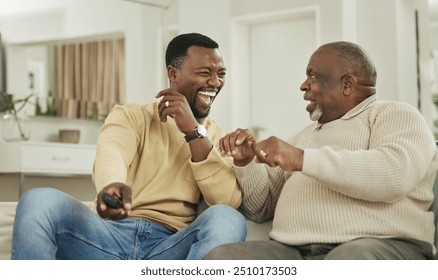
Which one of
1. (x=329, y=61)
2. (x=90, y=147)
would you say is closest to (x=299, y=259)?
(x=329, y=61)

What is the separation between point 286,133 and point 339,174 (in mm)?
3455

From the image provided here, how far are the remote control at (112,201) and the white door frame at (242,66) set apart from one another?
3368 mm

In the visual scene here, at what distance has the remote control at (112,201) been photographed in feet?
3.79

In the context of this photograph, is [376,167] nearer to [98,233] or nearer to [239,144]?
[239,144]

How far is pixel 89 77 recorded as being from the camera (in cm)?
395

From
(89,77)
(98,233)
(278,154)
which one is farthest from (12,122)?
(278,154)

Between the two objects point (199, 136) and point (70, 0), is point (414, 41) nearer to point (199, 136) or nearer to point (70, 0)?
point (70, 0)

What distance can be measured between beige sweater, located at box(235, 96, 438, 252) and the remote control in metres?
0.33

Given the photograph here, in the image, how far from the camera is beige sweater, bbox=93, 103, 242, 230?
142 centimetres

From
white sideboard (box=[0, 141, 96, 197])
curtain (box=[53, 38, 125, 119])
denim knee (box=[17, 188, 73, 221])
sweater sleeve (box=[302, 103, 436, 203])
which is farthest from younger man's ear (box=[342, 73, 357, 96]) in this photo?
curtain (box=[53, 38, 125, 119])

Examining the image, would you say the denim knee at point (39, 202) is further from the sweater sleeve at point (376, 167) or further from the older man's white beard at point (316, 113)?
the older man's white beard at point (316, 113)

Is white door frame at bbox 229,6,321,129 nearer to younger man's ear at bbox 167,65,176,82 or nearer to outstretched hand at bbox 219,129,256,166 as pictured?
younger man's ear at bbox 167,65,176,82

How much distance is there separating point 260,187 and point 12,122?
2463mm

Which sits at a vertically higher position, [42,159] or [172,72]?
[172,72]
